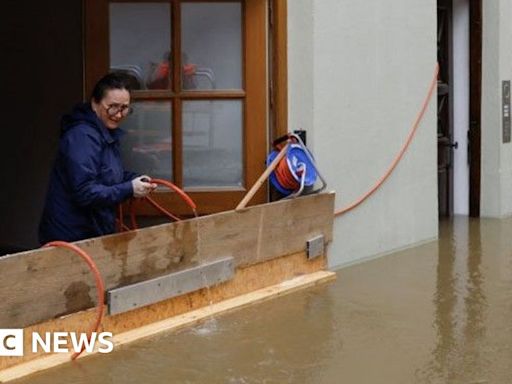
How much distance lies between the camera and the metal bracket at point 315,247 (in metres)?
7.34

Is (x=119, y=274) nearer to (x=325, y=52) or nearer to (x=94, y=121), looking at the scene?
(x=94, y=121)

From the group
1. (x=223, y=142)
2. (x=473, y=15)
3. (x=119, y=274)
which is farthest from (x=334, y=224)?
(x=473, y=15)

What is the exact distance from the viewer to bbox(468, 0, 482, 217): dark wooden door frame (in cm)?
1017

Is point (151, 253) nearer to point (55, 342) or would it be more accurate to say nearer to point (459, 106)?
point (55, 342)

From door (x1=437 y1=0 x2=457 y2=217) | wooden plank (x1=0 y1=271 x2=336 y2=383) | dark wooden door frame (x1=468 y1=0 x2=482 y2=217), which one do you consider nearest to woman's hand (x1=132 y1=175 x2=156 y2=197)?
wooden plank (x1=0 y1=271 x2=336 y2=383)

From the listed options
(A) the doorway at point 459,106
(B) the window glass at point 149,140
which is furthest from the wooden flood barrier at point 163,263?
(A) the doorway at point 459,106

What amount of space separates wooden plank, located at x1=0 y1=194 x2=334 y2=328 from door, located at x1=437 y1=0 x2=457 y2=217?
300 centimetres

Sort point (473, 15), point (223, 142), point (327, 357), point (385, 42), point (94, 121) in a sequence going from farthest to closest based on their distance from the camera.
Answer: point (473, 15) < point (385, 42) < point (223, 142) < point (94, 121) < point (327, 357)

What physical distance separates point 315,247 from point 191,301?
4.53 ft

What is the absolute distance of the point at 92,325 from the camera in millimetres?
5641

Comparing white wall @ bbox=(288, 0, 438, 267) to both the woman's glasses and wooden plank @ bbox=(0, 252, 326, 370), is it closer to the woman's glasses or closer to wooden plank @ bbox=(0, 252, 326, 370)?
wooden plank @ bbox=(0, 252, 326, 370)

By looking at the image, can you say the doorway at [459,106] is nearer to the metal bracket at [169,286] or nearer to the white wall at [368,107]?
the white wall at [368,107]

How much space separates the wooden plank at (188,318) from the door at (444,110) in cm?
317

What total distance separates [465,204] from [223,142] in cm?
382
